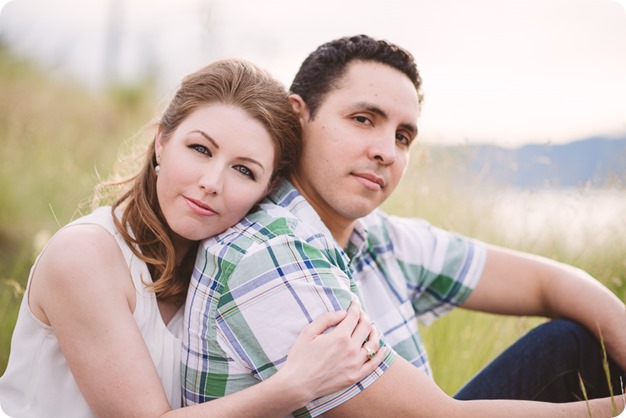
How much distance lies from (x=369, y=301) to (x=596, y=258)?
6.70 feet

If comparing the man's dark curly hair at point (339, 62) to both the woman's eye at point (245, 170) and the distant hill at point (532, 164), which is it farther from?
the distant hill at point (532, 164)

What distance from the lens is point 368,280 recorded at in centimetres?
229

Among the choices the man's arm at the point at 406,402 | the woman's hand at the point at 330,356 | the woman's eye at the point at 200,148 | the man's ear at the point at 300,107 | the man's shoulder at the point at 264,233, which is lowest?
the man's arm at the point at 406,402

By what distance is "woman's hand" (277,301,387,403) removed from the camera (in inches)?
59.4

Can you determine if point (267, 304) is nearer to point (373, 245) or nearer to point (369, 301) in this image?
point (369, 301)

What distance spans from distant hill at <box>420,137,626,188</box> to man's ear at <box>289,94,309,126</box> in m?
1.22

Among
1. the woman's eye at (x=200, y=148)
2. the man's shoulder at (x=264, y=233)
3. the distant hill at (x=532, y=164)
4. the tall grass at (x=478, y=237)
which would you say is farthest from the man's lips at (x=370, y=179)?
Answer: the distant hill at (x=532, y=164)

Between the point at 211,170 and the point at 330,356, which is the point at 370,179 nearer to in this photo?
the point at 211,170

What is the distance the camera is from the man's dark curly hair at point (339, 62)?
229 centimetres

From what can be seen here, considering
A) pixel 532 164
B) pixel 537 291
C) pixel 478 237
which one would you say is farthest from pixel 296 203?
pixel 478 237

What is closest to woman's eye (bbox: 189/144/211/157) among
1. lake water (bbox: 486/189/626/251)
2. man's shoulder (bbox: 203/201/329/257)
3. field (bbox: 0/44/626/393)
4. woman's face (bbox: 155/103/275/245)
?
woman's face (bbox: 155/103/275/245)

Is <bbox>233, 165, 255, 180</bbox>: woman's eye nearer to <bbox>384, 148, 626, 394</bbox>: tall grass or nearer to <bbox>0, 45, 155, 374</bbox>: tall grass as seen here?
<bbox>0, 45, 155, 374</bbox>: tall grass

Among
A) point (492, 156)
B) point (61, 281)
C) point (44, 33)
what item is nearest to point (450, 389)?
point (492, 156)

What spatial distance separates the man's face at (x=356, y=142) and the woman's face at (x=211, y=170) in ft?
0.96
